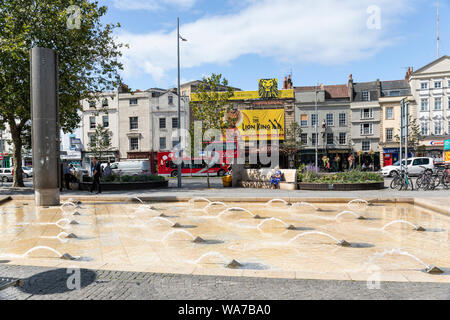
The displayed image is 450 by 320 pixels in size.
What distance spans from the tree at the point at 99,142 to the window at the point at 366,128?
113ft

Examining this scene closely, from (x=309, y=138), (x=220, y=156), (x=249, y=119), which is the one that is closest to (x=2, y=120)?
(x=220, y=156)

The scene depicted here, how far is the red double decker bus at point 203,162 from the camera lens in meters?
36.9

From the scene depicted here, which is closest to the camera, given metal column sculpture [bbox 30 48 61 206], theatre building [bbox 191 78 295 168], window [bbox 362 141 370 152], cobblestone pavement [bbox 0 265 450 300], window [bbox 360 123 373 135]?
cobblestone pavement [bbox 0 265 450 300]

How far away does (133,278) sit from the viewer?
185 inches

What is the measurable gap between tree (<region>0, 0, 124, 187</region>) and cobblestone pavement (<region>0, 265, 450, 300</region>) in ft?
52.0

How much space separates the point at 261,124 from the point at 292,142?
6.06m

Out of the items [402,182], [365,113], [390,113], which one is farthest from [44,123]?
[390,113]

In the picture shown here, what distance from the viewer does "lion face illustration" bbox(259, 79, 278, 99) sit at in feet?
174

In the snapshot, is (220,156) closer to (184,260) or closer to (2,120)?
(2,120)

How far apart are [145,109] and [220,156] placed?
1926 centimetres

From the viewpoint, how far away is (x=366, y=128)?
2002 inches

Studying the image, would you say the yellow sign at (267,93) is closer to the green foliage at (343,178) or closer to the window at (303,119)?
the window at (303,119)

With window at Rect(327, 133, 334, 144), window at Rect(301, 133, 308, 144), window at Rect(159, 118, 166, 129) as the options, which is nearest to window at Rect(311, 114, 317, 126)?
window at Rect(301, 133, 308, 144)

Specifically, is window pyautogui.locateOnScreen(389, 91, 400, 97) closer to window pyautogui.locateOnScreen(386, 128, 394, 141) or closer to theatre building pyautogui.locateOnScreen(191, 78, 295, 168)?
window pyautogui.locateOnScreen(386, 128, 394, 141)
